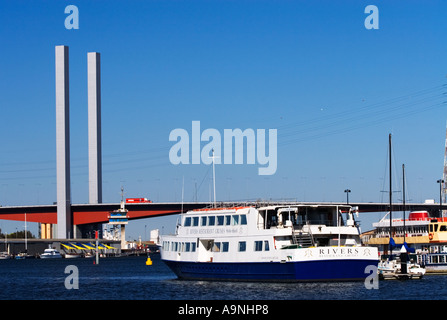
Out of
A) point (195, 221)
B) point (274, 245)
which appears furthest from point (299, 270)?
point (195, 221)

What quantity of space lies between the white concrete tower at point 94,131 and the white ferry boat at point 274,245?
12746cm

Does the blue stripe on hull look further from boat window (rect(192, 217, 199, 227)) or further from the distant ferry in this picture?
the distant ferry

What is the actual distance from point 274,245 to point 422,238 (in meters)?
36.7

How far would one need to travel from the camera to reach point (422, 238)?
85750 mm

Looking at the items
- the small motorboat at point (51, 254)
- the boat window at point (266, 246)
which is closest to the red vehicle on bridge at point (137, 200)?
the small motorboat at point (51, 254)

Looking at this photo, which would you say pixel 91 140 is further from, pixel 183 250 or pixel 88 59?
pixel 183 250

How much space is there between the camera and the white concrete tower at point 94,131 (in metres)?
188

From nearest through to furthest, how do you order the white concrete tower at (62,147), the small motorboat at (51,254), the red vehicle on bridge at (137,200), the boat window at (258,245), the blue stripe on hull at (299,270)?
the blue stripe on hull at (299,270) → the boat window at (258,245) → the white concrete tower at (62,147) → the small motorboat at (51,254) → the red vehicle on bridge at (137,200)

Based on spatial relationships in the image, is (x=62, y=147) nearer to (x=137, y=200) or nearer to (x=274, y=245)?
(x=137, y=200)

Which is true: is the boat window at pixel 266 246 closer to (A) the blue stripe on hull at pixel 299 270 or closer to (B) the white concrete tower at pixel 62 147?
(A) the blue stripe on hull at pixel 299 270

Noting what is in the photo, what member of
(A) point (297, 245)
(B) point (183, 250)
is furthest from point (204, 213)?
(A) point (297, 245)

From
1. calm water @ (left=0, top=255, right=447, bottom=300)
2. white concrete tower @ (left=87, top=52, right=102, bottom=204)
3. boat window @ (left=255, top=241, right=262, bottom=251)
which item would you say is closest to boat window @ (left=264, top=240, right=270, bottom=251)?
boat window @ (left=255, top=241, right=262, bottom=251)
